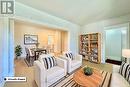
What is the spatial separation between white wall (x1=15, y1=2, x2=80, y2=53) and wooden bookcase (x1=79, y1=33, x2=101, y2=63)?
1.87 feet

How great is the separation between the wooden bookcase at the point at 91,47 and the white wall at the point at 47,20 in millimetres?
570

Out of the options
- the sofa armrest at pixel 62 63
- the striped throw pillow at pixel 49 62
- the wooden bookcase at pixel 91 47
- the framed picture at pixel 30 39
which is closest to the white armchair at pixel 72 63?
the sofa armrest at pixel 62 63

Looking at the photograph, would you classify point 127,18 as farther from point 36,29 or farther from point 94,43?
point 36,29

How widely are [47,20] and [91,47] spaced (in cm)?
322

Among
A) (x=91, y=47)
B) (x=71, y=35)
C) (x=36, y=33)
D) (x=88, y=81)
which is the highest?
(x=36, y=33)

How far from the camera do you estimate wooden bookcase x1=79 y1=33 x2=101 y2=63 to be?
547 cm

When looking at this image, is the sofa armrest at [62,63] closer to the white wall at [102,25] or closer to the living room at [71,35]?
the living room at [71,35]

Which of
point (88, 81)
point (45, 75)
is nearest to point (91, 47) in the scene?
point (88, 81)

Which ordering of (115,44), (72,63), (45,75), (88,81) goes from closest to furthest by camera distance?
(88,81) < (45,75) < (72,63) < (115,44)

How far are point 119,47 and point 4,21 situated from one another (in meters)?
6.87

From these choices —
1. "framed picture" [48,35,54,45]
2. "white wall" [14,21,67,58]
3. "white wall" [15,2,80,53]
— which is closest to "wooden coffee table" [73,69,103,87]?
"white wall" [15,2,80,53]

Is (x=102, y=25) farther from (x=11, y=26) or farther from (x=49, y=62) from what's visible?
(x=11, y=26)

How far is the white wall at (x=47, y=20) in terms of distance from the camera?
3.24 metres

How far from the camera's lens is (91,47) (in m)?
5.89
